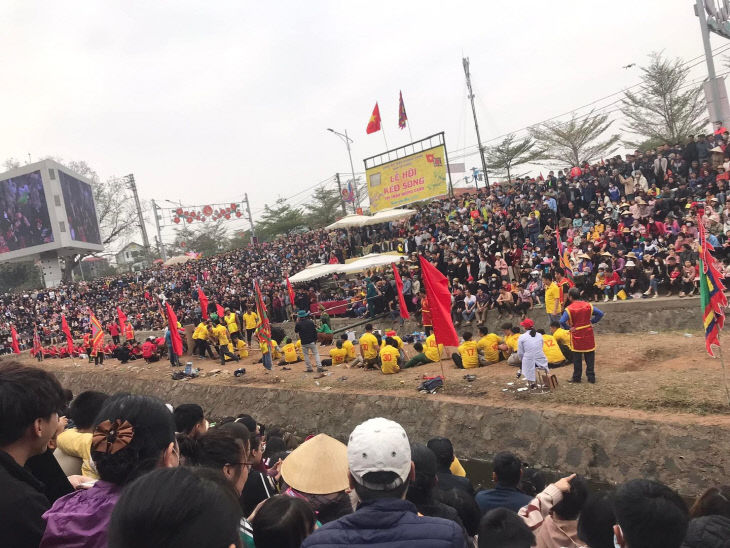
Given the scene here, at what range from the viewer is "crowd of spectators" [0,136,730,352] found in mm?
13499

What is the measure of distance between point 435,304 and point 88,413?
25.4 feet

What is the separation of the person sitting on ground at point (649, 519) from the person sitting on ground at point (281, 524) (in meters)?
1.52

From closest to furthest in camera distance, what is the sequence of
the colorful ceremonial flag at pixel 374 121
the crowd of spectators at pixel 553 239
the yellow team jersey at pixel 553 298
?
1. the yellow team jersey at pixel 553 298
2. the crowd of spectators at pixel 553 239
3. the colorful ceremonial flag at pixel 374 121

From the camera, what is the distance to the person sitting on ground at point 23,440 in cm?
211

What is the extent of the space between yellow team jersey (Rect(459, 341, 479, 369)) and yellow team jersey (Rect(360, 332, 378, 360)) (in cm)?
244

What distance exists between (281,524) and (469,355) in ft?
33.1

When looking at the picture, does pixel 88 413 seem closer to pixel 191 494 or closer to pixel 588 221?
pixel 191 494

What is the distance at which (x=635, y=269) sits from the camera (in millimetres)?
13312

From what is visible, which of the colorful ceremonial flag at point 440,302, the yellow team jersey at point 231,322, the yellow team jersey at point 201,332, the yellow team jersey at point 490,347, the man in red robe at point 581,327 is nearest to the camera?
the man in red robe at point 581,327

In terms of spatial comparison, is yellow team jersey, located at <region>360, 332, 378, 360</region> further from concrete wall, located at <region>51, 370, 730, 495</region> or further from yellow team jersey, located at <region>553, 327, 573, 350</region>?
yellow team jersey, located at <region>553, 327, 573, 350</region>

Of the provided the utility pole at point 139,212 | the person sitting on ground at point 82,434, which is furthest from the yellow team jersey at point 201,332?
the utility pole at point 139,212

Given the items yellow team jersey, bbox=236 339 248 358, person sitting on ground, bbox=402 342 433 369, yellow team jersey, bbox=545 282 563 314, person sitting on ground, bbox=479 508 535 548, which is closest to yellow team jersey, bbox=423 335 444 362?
person sitting on ground, bbox=402 342 433 369

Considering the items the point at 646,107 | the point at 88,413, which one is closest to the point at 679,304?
the point at 88,413

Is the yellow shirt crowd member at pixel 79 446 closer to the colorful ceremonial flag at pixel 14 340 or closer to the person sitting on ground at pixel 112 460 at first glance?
the person sitting on ground at pixel 112 460
